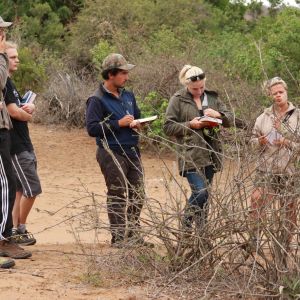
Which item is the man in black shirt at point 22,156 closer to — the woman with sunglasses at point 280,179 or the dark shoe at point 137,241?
the dark shoe at point 137,241

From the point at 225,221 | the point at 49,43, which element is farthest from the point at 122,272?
the point at 49,43

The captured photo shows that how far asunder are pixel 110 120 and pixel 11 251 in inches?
58.8

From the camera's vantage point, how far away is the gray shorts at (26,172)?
6.88m

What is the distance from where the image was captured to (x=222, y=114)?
6945mm

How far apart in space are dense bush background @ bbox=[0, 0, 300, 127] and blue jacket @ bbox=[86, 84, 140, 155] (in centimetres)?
357

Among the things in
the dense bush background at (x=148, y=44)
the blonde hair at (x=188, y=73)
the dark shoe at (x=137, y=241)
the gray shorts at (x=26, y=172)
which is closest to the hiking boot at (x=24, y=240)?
the gray shorts at (x=26, y=172)

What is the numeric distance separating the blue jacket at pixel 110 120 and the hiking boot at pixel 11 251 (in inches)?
47.8

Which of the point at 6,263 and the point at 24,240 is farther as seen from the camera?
the point at 24,240

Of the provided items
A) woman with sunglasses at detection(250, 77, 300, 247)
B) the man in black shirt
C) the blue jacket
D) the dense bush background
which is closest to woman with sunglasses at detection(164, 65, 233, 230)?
the blue jacket

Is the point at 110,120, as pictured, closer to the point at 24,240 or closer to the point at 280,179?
the point at 24,240

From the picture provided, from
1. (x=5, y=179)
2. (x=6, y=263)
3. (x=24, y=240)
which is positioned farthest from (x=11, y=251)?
(x=24, y=240)

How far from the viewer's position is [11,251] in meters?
6.12

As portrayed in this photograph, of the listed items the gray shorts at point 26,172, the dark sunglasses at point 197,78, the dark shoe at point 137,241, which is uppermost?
the dark sunglasses at point 197,78

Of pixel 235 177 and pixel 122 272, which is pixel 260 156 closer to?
pixel 235 177
